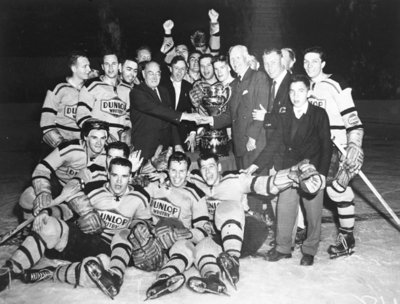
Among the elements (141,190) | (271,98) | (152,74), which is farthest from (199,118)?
(141,190)

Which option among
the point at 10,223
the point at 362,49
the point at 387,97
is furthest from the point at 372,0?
the point at 10,223

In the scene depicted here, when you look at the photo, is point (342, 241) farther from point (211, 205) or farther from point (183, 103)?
point (183, 103)

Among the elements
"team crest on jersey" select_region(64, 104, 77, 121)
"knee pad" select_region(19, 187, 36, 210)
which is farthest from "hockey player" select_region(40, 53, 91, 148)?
"knee pad" select_region(19, 187, 36, 210)

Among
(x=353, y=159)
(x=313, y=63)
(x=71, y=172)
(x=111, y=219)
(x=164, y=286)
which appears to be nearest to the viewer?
(x=164, y=286)

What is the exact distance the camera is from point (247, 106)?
4004 millimetres

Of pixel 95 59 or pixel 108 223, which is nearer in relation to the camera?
pixel 108 223

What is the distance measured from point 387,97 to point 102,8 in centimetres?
1005

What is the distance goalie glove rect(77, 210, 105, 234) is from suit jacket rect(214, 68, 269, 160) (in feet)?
5.15

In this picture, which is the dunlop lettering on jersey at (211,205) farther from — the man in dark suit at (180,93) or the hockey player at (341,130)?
the man in dark suit at (180,93)

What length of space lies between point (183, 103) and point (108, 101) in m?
0.85

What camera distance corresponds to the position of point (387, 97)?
43.4 feet

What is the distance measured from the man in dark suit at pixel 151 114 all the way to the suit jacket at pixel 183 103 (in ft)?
0.43

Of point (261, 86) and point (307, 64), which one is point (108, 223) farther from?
point (307, 64)

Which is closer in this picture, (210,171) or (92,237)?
(92,237)
